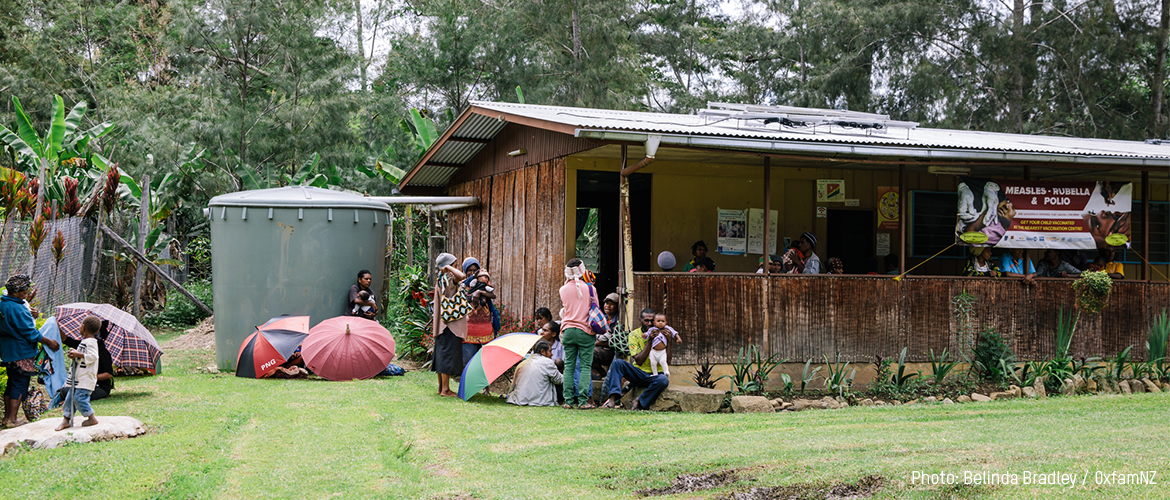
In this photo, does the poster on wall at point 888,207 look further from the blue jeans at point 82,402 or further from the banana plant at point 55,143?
the banana plant at point 55,143

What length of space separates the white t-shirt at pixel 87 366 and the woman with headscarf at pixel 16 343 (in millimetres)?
347

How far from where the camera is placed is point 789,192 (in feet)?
41.0

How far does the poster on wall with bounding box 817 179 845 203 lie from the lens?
12.6 m

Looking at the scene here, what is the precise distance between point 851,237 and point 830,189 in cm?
84

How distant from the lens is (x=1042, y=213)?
33.8ft

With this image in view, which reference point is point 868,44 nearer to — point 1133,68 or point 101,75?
point 1133,68

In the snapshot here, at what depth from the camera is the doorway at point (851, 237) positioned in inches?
505

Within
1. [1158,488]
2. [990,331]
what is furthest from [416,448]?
[990,331]

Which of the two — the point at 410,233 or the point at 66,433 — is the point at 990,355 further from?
the point at 410,233

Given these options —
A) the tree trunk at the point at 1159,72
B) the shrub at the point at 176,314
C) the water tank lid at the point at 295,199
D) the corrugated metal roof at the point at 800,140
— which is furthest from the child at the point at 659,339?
the tree trunk at the point at 1159,72

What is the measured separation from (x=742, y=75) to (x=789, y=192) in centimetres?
1639

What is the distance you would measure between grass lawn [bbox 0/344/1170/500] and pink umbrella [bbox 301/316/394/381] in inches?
31.7

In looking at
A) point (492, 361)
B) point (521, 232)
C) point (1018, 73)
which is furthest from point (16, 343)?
point (1018, 73)

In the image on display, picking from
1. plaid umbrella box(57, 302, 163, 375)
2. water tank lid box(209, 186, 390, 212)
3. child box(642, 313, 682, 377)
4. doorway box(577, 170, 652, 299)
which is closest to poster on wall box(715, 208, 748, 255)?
doorway box(577, 170, 652, 299)
